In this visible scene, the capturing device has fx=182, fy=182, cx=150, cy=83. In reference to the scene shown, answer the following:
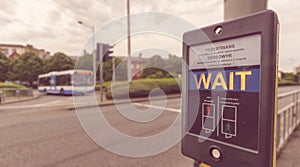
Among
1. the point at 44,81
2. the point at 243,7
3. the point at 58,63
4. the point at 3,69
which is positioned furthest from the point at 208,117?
the point at 3,69

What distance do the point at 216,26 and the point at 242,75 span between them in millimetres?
329

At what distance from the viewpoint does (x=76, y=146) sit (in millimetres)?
3701

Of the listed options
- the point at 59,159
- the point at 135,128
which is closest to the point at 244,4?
the point at 59,159

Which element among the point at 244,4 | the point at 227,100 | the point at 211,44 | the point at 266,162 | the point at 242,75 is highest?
the point at 244,4

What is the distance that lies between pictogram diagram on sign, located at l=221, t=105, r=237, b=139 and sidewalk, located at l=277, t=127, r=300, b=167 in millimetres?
2331

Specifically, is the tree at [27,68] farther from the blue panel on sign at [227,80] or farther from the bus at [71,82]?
the blue panel on sign at [227,80]

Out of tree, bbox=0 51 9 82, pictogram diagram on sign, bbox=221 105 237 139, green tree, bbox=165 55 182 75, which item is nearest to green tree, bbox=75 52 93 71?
green tree, bbox=165 55 182 75

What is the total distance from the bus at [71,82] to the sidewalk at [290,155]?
13.2 meters

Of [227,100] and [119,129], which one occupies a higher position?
[227,100]

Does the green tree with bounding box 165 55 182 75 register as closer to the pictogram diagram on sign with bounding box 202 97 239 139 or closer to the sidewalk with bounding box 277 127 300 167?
the pictogram diagram on sign with bounding box 202 97 239 139

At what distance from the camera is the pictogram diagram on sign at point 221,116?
3.38 ft

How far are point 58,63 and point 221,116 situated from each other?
37.4m

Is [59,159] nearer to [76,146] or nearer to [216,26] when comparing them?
[76,146]

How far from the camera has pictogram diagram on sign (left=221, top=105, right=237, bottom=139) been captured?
40.4 inches
